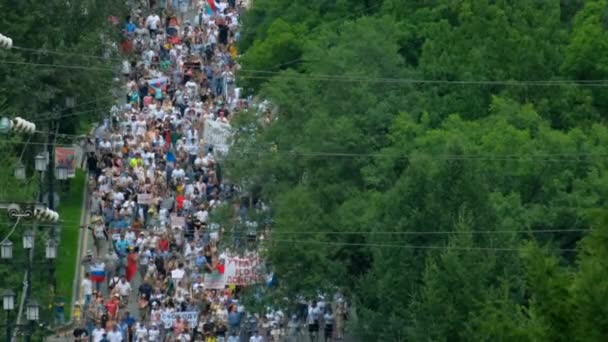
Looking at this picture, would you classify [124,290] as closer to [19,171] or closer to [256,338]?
[256,338]

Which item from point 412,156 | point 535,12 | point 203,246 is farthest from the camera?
point 535,12

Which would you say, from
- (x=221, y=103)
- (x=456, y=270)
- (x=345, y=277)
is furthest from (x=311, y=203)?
(x=221, y=103)

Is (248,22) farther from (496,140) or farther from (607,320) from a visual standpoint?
(607,320)

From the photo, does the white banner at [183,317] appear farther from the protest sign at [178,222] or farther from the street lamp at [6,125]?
the street lamp at [6,125]

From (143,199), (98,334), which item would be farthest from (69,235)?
(98,334)

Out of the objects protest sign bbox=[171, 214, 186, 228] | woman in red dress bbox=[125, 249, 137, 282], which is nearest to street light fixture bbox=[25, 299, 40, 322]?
woman in red dress bbox=[125, 249, 137, 282]
